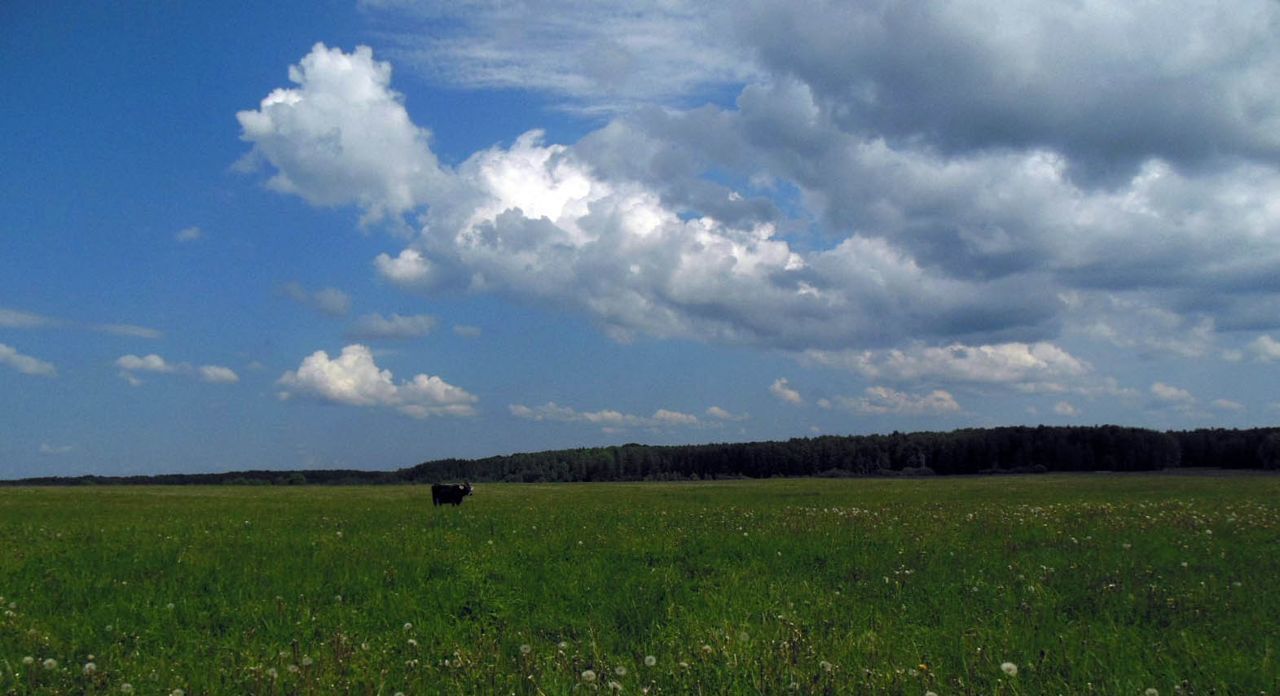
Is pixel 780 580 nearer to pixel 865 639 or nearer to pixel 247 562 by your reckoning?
pixel 865 639

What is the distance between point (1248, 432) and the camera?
133m

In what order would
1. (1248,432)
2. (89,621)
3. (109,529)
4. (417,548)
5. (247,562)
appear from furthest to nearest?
1. (1248,432)
2. (109,529)
3. (417,548)
4. (247,562)
5. (89,621)

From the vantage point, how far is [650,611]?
9773 mm

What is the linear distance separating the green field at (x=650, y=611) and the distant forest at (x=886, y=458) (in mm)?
107830

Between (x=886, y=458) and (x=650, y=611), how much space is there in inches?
5886

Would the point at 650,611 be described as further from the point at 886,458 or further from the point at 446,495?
the point at 886,458

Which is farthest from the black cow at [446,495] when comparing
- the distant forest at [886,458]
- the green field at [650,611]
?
the distant forest at [886,458]

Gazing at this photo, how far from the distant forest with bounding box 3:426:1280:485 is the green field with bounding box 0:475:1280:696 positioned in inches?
4245

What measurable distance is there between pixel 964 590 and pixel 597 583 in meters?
5.05

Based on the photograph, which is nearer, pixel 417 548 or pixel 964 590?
pixel 964 590

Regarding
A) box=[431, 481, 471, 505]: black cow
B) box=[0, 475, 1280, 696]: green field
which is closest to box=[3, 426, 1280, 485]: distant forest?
box=[431, 481, 471, 505]: black cow

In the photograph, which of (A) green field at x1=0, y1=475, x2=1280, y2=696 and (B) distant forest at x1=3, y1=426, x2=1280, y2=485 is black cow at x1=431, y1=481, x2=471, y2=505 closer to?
(A) green field at x1=0, y1=475, x2=1280, y2=696

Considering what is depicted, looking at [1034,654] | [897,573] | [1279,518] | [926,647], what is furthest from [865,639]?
[1279,518]

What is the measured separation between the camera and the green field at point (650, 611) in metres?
7.13
